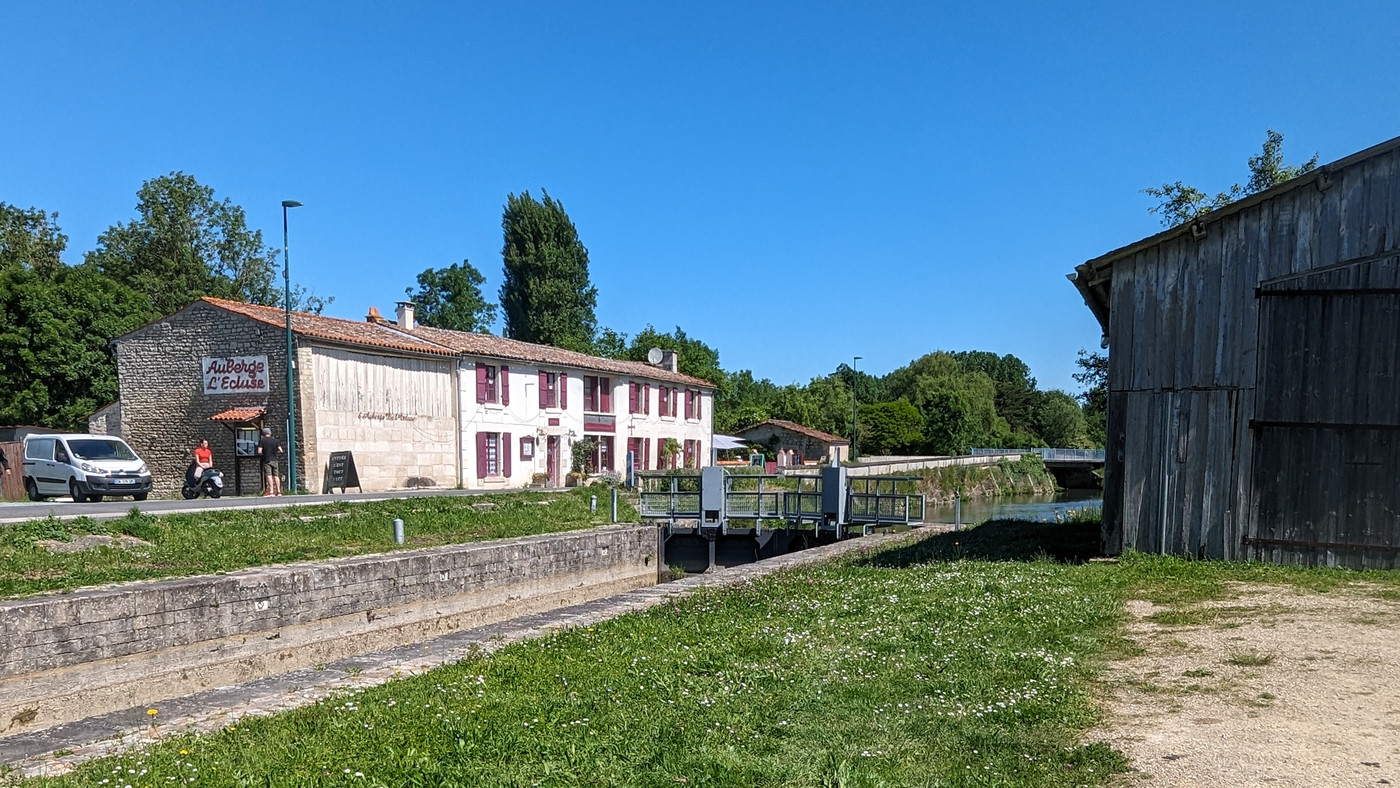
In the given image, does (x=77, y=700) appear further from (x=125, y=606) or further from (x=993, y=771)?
(x=993, y=771)

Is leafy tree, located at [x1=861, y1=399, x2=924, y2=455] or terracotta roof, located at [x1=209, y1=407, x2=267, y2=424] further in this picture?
leafy tree, located at [x1=861, y1=399, x2=924, y2=455]

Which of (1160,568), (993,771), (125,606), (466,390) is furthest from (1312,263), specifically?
(466,390)

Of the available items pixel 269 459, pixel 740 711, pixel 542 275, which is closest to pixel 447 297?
pixel 542 275

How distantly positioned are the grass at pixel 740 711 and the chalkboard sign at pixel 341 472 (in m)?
17.1

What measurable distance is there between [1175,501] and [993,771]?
9079 millimetres

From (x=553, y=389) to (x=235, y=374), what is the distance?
11.8 metres

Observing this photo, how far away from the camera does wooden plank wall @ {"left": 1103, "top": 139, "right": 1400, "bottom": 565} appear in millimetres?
11047

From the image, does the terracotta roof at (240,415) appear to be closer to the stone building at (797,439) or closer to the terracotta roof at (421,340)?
the terracotta roof at (421,340)

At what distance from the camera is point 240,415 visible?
936 inches

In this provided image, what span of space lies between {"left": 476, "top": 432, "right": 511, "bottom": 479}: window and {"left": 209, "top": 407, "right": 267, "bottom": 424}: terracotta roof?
7.39 metres

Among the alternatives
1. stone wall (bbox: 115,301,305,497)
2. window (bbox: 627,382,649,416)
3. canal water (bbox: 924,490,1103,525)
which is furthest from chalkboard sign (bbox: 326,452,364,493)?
canal water (bbox: 924,490,1103,525)

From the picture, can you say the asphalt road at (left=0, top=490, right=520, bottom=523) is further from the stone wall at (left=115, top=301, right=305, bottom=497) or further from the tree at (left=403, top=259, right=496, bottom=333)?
the tree at (left=403, top=259, right=496, bottom=333)

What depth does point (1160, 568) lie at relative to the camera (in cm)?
1120

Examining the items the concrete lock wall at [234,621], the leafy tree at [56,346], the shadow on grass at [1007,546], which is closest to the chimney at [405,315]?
the leafy tree at [56,346]
